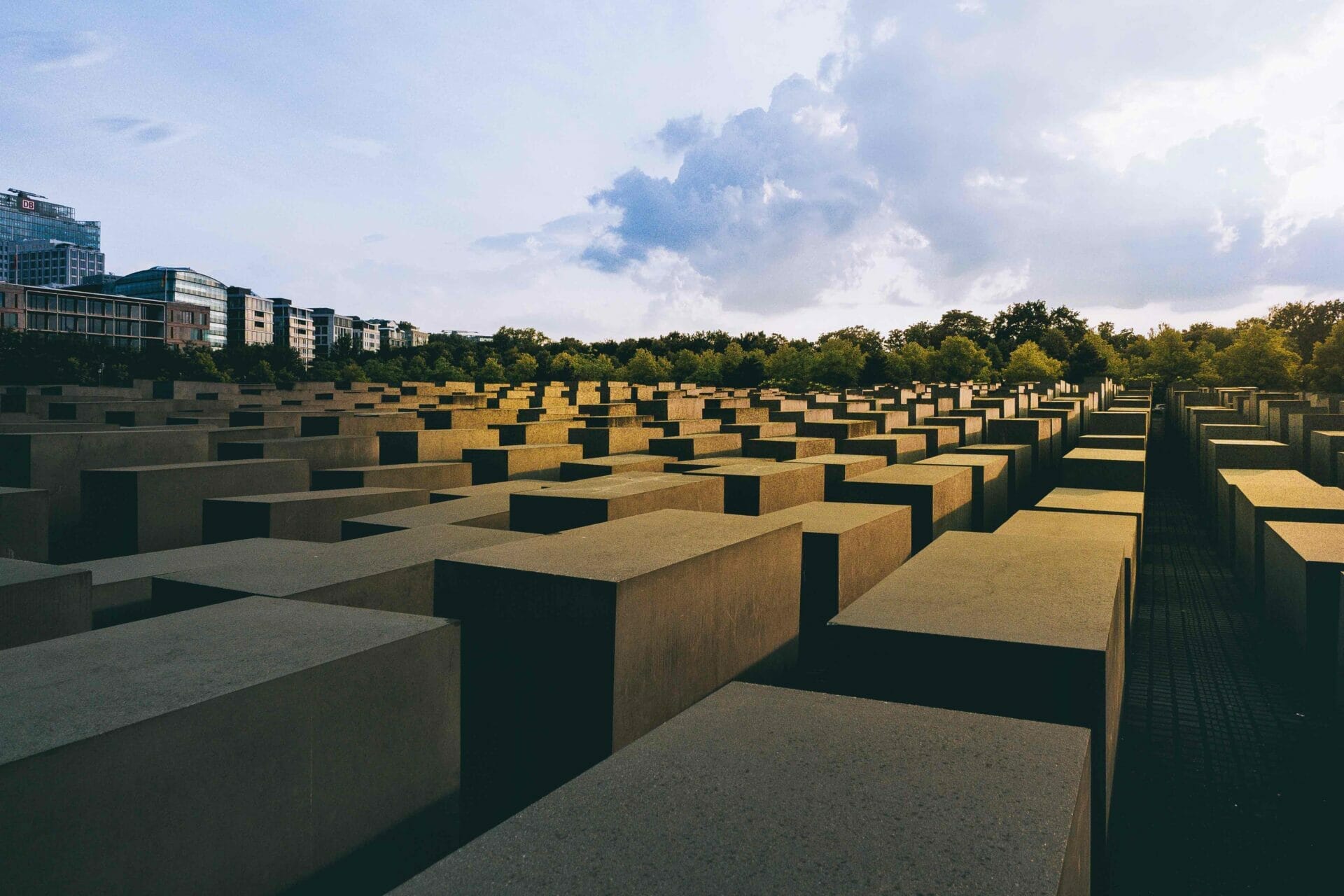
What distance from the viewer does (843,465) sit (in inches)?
531

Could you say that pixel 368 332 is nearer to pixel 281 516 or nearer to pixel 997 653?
pixel 281 516

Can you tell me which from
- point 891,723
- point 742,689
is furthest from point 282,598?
point 891,723

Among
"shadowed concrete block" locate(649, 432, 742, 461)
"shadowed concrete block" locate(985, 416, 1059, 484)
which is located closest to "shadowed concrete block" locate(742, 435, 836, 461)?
"shadowed concrete block" locate(649, 432, 742, 461)

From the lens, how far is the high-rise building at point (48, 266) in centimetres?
15275

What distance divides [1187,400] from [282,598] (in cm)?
4656

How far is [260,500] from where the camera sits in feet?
31.2

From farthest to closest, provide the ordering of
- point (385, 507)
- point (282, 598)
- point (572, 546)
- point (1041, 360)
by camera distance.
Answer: point (1041, 360) < point (385, 507) < point (572, 546) < point (282, 598)

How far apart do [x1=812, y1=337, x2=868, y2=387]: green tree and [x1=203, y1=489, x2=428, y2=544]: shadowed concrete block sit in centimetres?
5018

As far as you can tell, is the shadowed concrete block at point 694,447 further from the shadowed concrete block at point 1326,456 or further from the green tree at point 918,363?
the green tree at point 918,363

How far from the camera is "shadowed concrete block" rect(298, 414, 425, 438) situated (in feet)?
58.4

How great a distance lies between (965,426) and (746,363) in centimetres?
4375

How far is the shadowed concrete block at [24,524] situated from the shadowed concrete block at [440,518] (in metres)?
3.01

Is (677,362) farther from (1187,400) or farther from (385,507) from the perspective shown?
(385,507)

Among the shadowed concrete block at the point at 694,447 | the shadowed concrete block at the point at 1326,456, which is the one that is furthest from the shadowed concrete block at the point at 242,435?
the shadowed concrete block at the point at 1326,456
